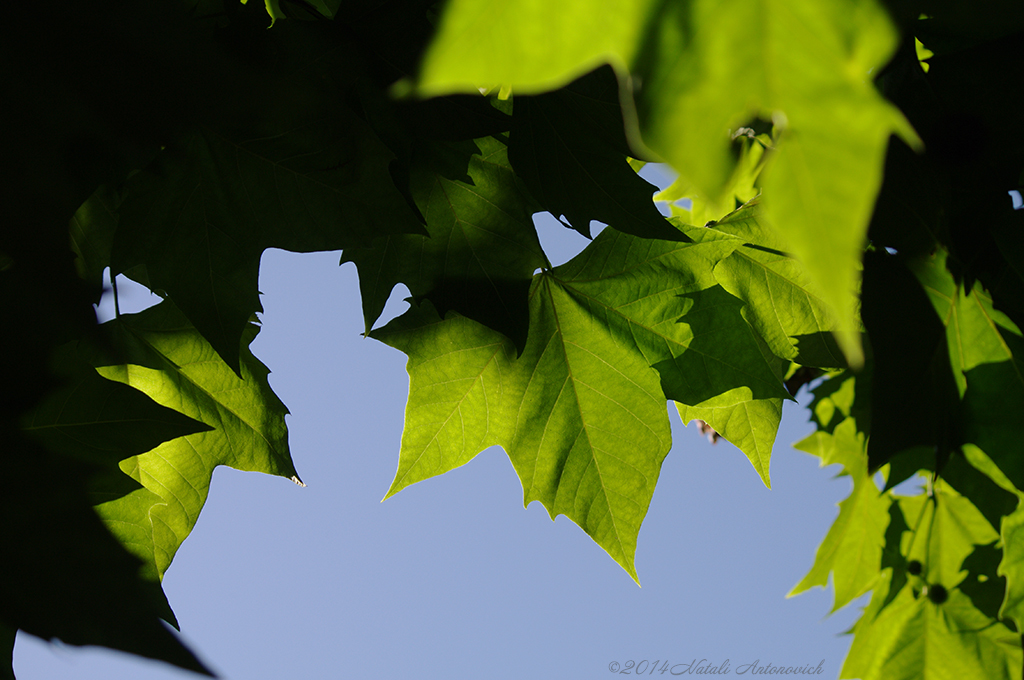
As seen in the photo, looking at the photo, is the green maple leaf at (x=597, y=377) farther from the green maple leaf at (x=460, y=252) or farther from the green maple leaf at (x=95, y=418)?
the green maple leaf at (x=95, y=418)

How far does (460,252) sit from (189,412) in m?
0.31

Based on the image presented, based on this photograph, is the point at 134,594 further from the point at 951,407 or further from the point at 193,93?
the point at 951,407

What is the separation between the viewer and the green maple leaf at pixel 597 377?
588 mm

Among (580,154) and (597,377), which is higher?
(580,154)

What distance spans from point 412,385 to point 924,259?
0.47 meters

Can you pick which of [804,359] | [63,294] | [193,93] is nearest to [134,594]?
[63,294]

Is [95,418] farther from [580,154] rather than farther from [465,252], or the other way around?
[580,154]

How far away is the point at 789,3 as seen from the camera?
0.19 meters

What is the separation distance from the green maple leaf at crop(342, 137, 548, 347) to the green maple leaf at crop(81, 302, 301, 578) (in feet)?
0.47

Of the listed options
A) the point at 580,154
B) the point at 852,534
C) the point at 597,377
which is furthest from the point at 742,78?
the point at 852,534

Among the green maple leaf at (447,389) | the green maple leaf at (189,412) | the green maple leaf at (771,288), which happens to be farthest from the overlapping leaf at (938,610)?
the green maple leaf at (189,412)

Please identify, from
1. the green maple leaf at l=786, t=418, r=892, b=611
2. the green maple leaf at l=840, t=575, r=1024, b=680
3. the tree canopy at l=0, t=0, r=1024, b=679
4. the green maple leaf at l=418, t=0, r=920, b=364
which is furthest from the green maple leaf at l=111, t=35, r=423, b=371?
the green maple leaf at l=840, t=575, r=1024, b=680

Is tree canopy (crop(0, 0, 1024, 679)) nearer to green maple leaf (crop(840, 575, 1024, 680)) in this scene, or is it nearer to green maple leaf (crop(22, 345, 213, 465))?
green maple leaf (crop(22, 345, 213, 465))

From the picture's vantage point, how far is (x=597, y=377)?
63cm
